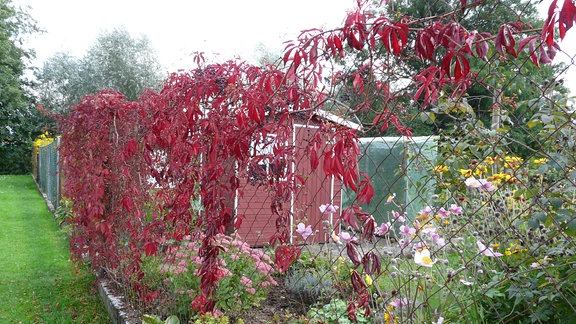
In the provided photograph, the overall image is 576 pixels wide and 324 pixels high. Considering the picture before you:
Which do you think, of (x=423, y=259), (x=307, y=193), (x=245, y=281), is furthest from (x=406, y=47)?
(x=245, y=281)

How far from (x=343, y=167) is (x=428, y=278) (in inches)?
38.4

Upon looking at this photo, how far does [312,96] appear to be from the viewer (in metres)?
1.65

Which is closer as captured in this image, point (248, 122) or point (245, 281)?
point (248, 122)

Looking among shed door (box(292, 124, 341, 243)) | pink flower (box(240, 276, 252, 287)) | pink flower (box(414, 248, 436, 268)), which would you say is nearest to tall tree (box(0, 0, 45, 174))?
shed door (box(292, 124, 341, 243))

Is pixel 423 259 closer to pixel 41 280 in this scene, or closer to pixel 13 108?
pixel 41 280

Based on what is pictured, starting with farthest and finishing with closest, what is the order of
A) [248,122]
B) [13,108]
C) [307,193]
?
[13,108] < [307,193] < [248,122]

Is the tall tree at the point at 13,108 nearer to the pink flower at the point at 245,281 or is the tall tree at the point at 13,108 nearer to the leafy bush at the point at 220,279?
the leafy bush at the point at 220,279

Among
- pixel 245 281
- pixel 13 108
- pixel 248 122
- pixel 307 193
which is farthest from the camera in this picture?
pixel 13 108

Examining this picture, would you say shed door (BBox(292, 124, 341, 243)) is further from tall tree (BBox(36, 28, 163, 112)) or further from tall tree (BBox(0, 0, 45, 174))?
tall tree (BBox(0, 0, 45, 174))

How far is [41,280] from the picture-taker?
4.63m

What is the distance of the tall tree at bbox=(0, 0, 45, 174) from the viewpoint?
19625mm

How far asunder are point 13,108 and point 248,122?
2234cm

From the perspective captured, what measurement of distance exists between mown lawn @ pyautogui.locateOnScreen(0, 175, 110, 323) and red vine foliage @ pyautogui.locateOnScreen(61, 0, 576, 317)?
51 cm

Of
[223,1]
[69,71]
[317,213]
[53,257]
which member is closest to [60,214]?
[53,257]
